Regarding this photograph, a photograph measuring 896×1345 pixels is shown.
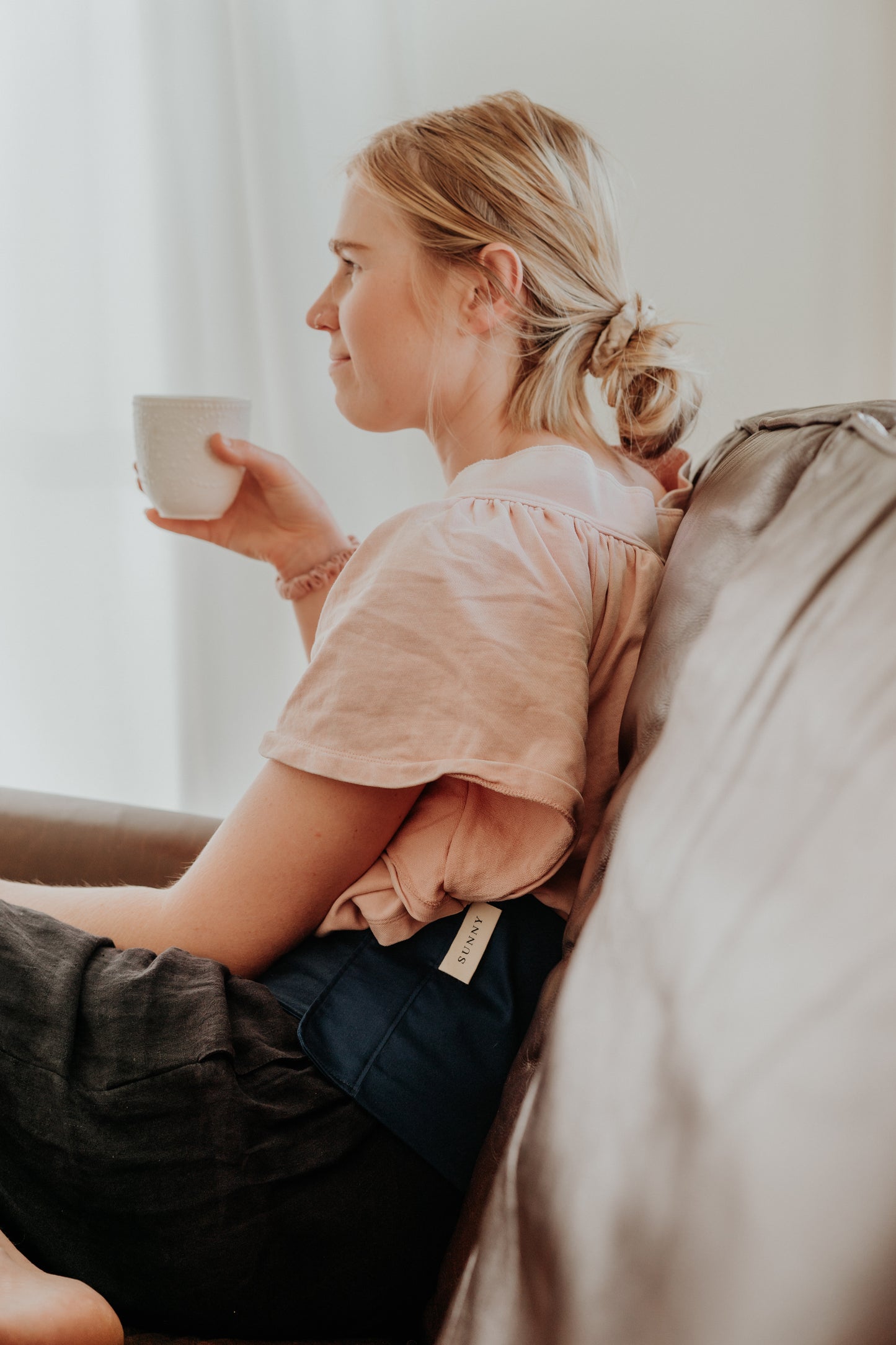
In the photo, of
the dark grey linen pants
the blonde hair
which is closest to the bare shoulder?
the blonde hair

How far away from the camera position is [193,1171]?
1.84 ft

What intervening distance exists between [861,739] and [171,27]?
1654 mm

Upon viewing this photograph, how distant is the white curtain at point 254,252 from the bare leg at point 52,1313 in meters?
1.24

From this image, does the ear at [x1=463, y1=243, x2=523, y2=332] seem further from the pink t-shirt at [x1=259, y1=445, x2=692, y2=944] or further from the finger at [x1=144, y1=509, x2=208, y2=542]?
the finger at [x1=144, y1=509, x2=208, y2=542]

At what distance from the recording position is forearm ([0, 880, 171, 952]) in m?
0.70

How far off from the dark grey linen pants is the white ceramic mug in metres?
0.48

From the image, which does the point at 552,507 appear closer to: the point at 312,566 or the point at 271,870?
the point at 271,870

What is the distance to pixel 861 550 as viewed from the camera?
0.41 metres

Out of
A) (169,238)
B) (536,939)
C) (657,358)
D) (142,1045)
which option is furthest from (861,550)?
(169,238)

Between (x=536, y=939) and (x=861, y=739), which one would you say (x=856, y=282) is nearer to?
(x=536, y=939)

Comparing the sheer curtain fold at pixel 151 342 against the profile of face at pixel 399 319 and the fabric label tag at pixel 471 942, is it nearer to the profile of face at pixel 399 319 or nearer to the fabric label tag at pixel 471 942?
the profile of face at pixel 399 319

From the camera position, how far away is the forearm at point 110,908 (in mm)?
703

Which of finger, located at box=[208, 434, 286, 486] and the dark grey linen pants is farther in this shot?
finger, located at box=[208, 434, 286, 486]

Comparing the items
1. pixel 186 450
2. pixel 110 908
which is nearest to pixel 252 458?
pixel 186 450
